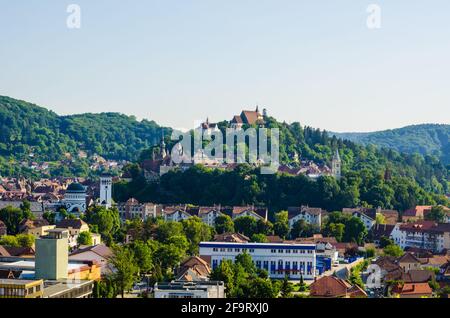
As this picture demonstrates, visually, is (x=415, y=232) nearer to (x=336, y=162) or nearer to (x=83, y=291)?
(x=336, y=162)

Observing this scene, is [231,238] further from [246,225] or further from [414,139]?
[414,139]

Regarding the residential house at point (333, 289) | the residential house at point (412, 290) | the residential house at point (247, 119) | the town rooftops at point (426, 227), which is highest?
the residential house at point (247, 119)

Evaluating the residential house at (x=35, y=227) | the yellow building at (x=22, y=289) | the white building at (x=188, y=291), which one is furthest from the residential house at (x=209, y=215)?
the yellow building at (x=22, y=289)

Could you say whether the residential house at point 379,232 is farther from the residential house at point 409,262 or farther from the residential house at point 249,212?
the residential house at point 409,262

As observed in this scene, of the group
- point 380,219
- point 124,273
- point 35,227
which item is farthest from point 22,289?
point 380,219

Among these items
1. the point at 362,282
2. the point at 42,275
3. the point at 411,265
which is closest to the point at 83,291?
the point at 42,275
